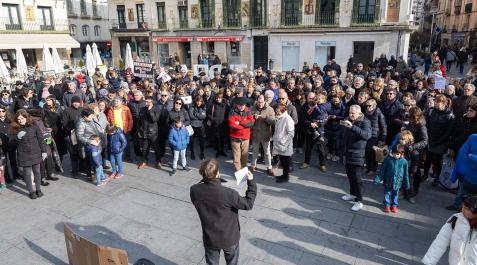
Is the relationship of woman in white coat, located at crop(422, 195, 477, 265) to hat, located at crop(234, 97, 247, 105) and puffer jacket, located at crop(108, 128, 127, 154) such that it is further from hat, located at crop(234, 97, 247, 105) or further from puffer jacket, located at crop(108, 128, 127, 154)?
puffer jacket, located at crop(108, 128, 127, 154)

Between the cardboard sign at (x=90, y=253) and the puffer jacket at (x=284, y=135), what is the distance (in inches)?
165

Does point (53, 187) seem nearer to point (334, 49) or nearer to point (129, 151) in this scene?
point (129, 151)

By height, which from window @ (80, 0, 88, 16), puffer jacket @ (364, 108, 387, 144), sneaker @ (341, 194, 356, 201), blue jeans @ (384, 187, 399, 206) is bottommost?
sneaker @ (341, 194, 356, 201)

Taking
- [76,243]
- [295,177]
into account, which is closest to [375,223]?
[295,177]

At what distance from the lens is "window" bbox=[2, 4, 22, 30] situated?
98.5ft

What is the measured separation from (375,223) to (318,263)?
1.56m

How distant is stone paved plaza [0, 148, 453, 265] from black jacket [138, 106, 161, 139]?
1.08 meters

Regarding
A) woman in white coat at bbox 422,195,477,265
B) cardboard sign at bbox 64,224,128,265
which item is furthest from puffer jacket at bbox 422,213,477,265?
cardboard sign at bbox 64,224,128,265

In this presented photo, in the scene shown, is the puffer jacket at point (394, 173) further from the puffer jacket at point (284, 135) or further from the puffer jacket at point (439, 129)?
the puffer jacket at point (284, 135)

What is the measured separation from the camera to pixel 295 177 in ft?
25.0

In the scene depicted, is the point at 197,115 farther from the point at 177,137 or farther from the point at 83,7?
the point at 83,7

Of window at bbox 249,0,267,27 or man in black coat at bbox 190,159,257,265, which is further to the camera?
window at bbox 249,0,267,27

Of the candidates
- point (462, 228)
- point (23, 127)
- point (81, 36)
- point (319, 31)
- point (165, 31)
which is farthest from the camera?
point (81, 36)

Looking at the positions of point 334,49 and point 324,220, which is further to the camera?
point 334,49
